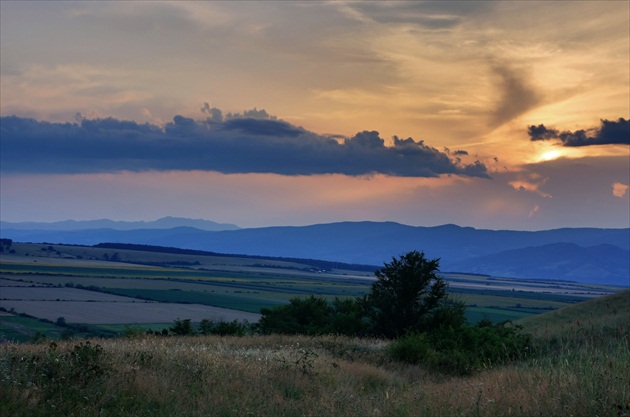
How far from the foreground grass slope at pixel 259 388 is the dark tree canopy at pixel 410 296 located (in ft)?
48.4

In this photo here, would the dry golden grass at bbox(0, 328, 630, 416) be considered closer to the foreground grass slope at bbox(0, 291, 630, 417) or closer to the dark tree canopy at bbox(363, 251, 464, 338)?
the foreground grass slope at bbox(0, 291, 630, 417)

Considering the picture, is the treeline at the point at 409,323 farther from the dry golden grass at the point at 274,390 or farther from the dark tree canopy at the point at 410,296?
the dry golden grass at the point at 274,390

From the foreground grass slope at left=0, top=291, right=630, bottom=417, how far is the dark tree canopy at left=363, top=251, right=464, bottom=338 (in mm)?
14739

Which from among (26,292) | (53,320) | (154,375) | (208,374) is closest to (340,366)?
(208,374)

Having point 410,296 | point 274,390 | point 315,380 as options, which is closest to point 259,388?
point 274,390

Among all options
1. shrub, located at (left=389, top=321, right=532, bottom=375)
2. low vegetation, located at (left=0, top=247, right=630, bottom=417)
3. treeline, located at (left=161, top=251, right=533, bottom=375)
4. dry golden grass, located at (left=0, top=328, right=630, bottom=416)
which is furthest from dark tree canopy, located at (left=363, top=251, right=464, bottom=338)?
dry golden grass, located at (left=0, top=328, right=630, bottom=416)

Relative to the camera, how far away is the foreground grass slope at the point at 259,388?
11375 millimetres

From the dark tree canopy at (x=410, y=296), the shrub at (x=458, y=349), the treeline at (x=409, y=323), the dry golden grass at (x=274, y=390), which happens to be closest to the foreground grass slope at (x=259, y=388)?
the dry golden grass at (x=274, y=390)

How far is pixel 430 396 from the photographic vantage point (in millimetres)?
13078

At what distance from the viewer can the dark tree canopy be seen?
34.3 metres

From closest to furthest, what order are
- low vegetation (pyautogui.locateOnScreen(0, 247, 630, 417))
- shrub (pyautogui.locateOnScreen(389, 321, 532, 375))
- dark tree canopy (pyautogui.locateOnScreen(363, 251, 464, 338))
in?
low vegetation (pyautogui.locateOnScreen(0, 247, 630, 417)) → shrub (pyautogui.locateOnScreen(389, 321, 532, 375)) → dark tree canopy (pyautogui.locateOnScreen(363, 251, 464, 338))

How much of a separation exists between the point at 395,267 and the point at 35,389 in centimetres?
2396

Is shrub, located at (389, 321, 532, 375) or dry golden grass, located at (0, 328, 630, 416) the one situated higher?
dry golden grass, located at (0, 328, 630, 416)

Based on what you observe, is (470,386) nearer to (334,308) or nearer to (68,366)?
(68,366)
